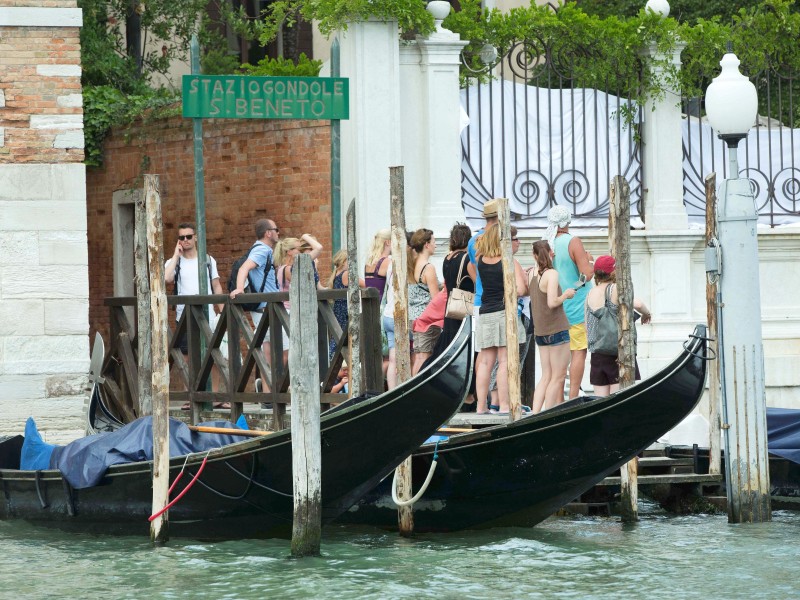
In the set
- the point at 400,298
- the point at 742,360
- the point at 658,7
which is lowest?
the point at 742,360

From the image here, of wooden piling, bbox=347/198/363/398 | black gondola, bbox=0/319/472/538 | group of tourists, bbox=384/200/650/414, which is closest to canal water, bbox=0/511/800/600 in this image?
black gondola, bbox=0/319/472/538

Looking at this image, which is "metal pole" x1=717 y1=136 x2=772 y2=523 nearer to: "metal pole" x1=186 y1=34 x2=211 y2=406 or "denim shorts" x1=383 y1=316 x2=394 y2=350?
"denim shorts" x1=383 y1=316 x2=394 y2=350

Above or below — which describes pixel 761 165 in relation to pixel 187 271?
above

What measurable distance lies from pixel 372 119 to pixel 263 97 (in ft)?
3.75

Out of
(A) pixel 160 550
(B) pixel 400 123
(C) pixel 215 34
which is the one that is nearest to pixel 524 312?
(B) pixel 400 123

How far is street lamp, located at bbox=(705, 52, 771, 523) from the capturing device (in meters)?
7.39

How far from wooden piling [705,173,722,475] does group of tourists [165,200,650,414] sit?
60cm

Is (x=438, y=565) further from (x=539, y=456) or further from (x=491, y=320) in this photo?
(x=491, y=320)

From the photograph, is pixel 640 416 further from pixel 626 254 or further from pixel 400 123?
pixel 400 123

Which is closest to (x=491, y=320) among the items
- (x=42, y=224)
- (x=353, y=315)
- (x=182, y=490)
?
(x=353, y=315)

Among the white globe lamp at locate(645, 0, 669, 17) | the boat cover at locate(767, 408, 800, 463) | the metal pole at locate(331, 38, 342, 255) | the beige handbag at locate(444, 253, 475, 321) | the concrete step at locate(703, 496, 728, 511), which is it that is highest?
the white globe lamp at locate(645, 0, 669, 17)

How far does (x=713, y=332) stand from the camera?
771cm

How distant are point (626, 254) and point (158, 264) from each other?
7.48ft

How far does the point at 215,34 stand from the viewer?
1362cm
